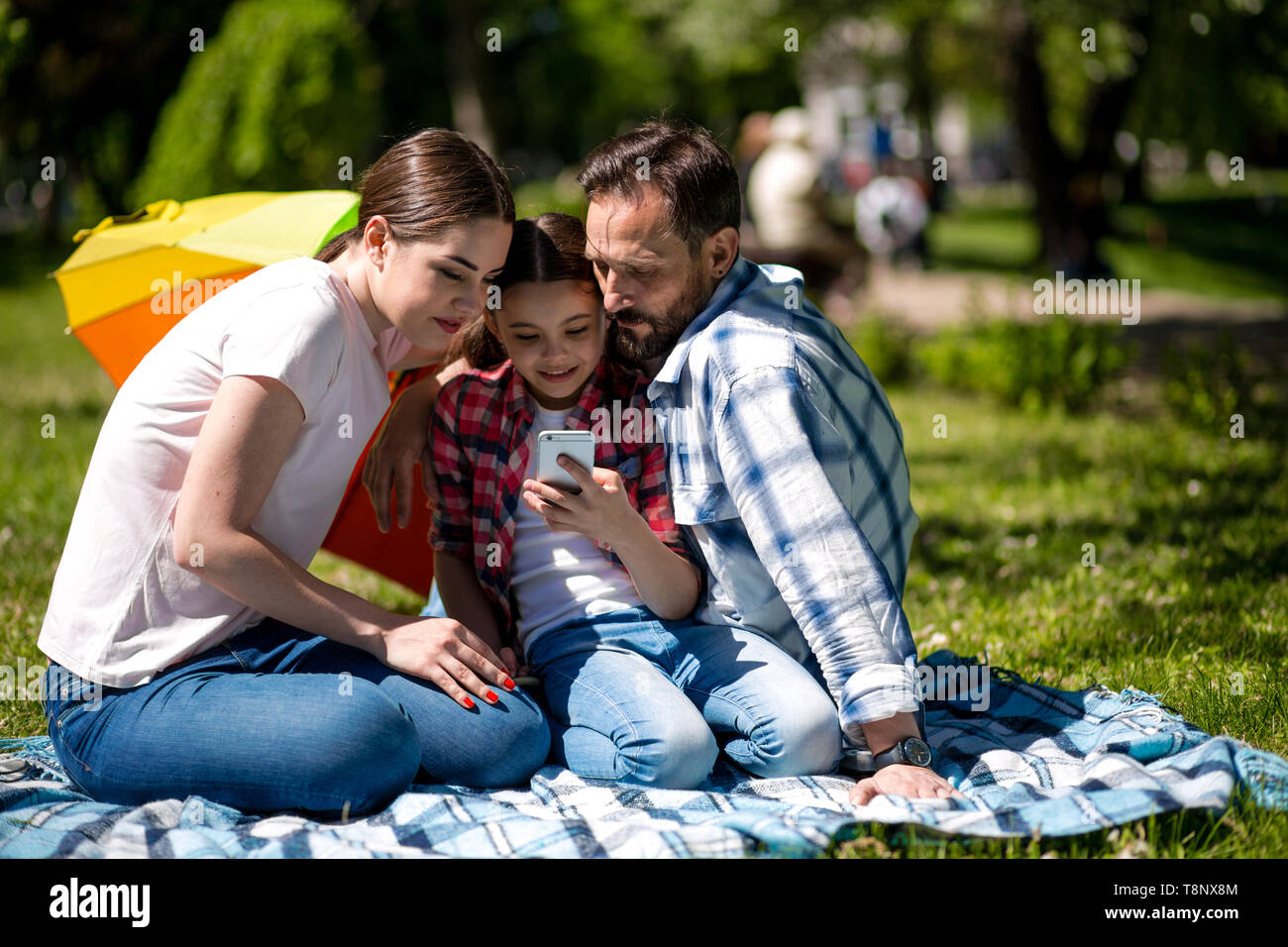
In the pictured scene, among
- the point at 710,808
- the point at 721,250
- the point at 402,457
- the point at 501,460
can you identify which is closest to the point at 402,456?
the point at 402,457

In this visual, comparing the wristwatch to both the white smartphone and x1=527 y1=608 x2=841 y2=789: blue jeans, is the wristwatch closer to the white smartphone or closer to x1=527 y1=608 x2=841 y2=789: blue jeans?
x1=527 y1=608 x2=841 y2=789: blue jeans

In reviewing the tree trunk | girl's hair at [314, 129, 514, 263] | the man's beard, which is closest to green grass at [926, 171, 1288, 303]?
the tree trunk

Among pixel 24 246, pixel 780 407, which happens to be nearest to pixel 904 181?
pixel 24 246

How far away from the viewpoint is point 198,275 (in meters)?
3.65

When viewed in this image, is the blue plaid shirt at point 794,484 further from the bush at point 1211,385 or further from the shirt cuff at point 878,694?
the bush at point 1211,385

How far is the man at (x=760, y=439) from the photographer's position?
2877mm

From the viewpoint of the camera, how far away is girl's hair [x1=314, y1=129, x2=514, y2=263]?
2.97 m

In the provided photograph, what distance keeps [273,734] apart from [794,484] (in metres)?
1.32

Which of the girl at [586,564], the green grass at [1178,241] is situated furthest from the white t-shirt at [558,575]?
the green grass at [1178,241]

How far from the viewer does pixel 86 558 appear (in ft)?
9.57

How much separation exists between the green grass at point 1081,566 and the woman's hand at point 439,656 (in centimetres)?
99

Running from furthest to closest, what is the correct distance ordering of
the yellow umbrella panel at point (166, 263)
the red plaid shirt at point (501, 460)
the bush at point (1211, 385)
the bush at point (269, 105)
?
1. the bush at point (269, 105)
2. the bush at point (1211, 385)
3. the yellow umbrella panel at point (166, 263)
4. the red plaid shirt at point (501, 460)

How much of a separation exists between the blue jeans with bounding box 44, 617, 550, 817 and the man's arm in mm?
761

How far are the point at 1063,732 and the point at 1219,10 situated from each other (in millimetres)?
7210
